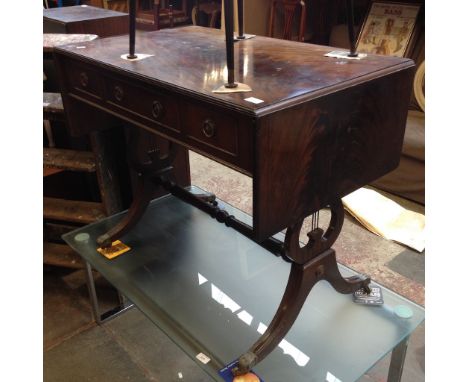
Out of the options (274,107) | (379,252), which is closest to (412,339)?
(379,252)

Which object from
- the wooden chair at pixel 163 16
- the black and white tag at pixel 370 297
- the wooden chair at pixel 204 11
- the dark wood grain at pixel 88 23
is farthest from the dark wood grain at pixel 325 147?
the wooden chair at pixel 163 16

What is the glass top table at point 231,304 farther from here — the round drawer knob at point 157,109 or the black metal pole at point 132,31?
the black metal pole at point 132,31

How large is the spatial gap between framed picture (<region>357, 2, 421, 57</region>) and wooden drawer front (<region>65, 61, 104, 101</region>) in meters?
2.19

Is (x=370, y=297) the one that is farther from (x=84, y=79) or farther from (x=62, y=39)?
(x=62, y=39)

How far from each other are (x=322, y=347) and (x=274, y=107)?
2.31ft

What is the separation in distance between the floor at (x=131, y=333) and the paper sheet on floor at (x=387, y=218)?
0.15ft

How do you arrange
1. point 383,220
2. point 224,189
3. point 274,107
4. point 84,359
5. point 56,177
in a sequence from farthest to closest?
point 224,189, point 383,220, point 56,177, point 84,359, point 274,107

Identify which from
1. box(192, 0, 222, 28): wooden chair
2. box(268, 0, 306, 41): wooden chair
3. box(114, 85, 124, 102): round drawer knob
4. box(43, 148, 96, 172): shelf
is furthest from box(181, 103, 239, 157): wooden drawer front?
box(192, 0, 222, 28): wooden chair

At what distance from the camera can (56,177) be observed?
6.94 feet

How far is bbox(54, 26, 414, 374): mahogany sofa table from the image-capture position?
854mm

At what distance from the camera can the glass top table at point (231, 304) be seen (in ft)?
3.81

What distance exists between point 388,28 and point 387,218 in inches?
54.0

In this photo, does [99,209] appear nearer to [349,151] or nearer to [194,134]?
[194,134]

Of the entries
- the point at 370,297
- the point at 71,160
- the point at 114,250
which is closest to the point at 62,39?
the point at 71,160
